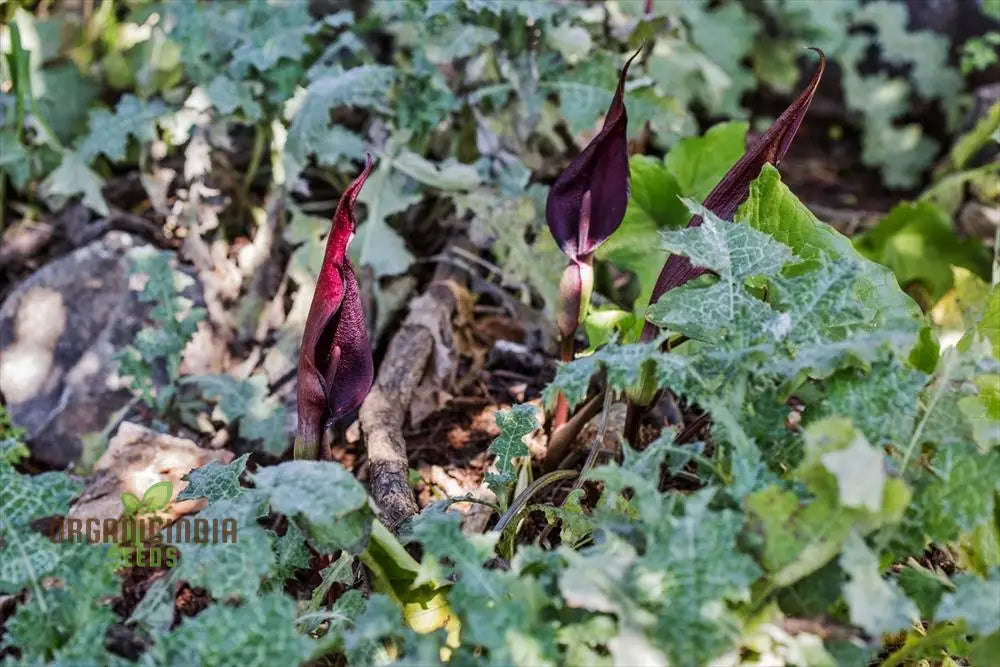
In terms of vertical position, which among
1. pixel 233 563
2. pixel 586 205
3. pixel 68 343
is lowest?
pixel 68 343

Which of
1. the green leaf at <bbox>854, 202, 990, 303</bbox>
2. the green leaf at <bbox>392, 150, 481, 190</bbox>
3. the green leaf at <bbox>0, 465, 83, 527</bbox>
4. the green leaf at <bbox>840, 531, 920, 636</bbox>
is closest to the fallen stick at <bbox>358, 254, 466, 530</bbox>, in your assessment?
the green leaf at <bbox>392, 150, 481, 190</bbox>

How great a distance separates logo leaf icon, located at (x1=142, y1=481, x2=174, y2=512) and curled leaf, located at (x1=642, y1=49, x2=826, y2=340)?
789 mm

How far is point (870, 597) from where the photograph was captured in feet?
2.89

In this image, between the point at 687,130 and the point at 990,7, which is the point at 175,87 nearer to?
the point at 687,130

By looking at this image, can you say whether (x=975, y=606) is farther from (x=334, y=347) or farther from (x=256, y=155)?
(x=256, y=155)

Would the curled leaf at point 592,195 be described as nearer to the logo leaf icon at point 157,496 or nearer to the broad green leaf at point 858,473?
the broad green leaf at point 858,473

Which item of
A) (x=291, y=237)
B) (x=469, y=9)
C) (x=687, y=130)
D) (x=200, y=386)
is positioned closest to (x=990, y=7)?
(x=687, y=130)

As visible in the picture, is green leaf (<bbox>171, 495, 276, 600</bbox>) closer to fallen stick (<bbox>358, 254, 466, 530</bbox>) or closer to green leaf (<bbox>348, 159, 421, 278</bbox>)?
fallen stick (<bbox>358, 254, 466, 530</bbox>)

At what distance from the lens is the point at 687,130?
7.94 ft

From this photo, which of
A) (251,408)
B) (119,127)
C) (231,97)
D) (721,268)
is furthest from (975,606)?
(119,127)

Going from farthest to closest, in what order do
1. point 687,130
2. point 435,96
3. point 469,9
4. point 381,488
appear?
point 687,130
point 435,96
point 469,9
point 381,488

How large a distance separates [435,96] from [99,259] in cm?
84

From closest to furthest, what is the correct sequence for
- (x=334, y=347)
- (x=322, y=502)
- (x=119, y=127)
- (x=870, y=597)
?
(x=870, y=597) < (x=322, y=502) < (x=334, y=347) < (x=119, y=127)

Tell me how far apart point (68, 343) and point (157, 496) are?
2.31 feet
